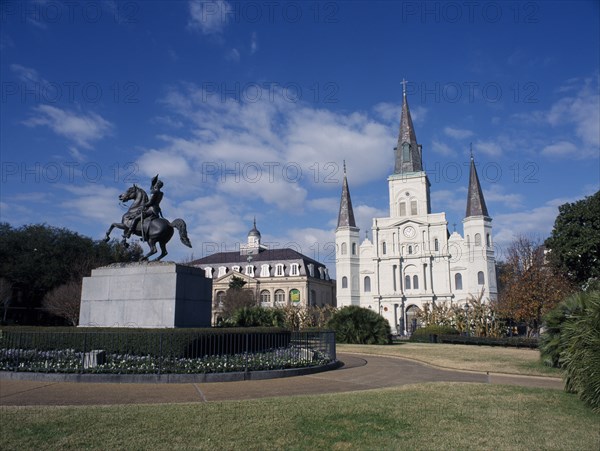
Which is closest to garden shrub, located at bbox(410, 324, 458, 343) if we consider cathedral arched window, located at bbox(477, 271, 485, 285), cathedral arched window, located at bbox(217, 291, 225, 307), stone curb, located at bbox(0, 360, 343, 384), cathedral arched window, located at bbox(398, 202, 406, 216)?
stone curb, located at bbox(0, 360, 343, 384)

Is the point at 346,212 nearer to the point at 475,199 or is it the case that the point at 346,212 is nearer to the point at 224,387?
the point at 475,199

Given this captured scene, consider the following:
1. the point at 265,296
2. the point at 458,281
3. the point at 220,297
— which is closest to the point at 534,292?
the point at 458,281

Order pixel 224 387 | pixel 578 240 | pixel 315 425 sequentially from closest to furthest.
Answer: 1. pixel 315 425
2. pixel 224 387
3. pixel 578 240

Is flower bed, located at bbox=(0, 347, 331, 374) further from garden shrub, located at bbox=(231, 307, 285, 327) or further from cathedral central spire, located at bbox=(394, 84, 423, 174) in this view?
cathedral central spire, located at bbox=(394, 84, 423, 174)

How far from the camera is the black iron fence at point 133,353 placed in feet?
41.8

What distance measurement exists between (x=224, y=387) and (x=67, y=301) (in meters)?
38.1

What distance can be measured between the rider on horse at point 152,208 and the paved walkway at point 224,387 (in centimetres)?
710

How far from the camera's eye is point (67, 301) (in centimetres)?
4425

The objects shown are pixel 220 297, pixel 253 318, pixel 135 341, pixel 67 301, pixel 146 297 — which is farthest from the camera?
pixel 220 297

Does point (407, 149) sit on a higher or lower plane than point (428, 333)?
higher

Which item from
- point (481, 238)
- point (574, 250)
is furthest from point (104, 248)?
point (481, 238)

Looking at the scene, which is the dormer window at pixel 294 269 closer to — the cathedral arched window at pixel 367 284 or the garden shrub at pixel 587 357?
the cathedral arched window at pixel 367 284

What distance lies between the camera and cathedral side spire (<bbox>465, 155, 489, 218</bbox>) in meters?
70.6

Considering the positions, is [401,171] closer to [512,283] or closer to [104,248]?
[512,283]
